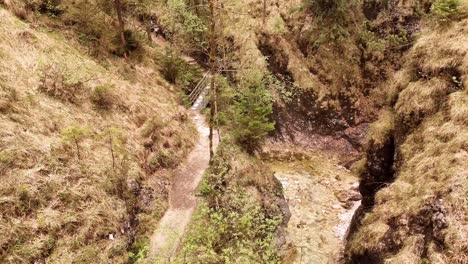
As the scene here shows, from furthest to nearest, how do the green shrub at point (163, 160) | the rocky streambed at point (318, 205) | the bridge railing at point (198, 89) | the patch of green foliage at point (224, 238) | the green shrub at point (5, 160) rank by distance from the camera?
the bridge railing at point (198, 89) → the rocky streambed at point (318, 205) → the green shrub at point (163, 160) → the patch of green foliage at point (224, 238) → the green shrub at point (5, 160)

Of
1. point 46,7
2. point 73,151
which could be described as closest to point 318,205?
point 73,151

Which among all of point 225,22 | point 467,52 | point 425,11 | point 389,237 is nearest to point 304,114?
point 225,22

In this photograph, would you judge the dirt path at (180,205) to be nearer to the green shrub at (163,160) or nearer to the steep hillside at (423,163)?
the green shrub at (163,160)

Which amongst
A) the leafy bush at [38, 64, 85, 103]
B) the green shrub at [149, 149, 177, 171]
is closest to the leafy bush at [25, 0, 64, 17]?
the leafy bush at [38, 64, 85, 103]

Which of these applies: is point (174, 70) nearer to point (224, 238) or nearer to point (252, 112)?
point (252, 112)

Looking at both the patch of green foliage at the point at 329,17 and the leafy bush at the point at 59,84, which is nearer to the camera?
the leafy bush at the point at 59,84

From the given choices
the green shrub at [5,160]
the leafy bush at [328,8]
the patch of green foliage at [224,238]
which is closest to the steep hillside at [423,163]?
the patch of green foliage at [224,238]

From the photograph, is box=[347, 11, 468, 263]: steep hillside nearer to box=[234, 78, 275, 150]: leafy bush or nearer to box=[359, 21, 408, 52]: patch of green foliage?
box=[234, 78, 275, 150]: leafy bush
